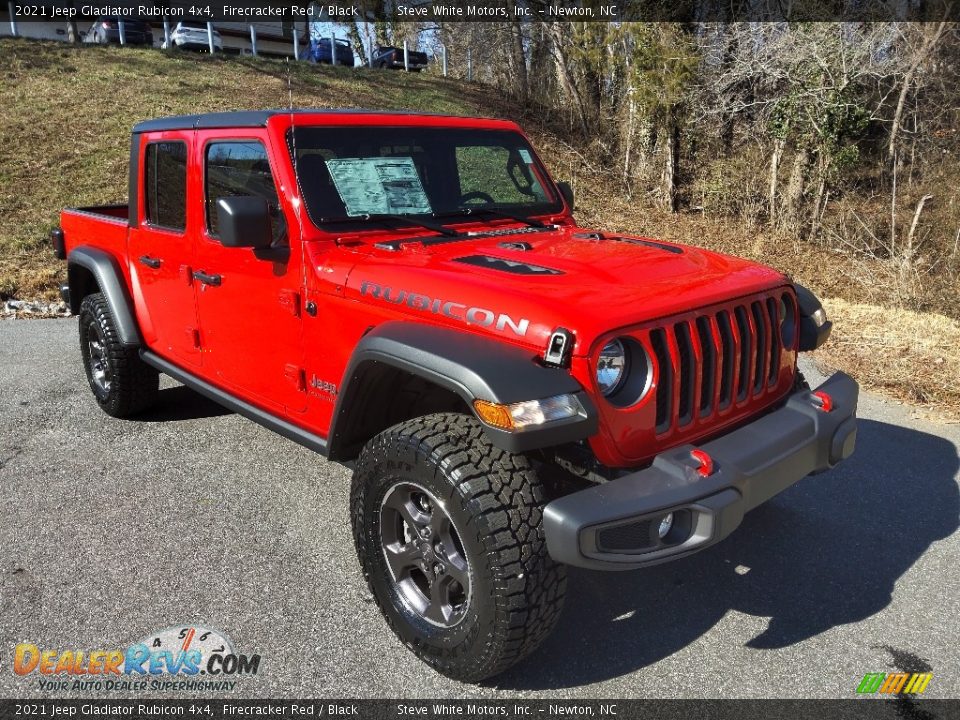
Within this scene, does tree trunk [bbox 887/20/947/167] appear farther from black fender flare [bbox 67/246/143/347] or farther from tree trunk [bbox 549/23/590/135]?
black fender flare [bbox 67/246/143/347]

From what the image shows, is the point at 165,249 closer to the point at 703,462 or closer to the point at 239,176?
the point at 239,176

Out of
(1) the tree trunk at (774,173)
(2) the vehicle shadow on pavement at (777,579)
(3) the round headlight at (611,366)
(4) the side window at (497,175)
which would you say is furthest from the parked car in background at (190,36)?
(3) the round headlight at (611,366)

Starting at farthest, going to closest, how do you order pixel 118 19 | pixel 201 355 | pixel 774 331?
pixel 118 19 → pixel 201 355 → pixel 774 331

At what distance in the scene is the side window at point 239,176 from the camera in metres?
3.35

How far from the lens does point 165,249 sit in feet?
13.5

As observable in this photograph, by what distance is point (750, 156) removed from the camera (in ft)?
44.4

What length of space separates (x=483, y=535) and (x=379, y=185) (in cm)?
183

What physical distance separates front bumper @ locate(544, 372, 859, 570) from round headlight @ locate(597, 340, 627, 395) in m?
0.27

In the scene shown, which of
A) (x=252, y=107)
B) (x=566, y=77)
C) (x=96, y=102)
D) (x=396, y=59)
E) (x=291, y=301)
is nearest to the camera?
(x=291, y=301)

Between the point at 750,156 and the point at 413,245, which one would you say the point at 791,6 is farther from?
the point at 413,245

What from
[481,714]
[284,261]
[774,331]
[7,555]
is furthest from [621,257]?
[7,555]

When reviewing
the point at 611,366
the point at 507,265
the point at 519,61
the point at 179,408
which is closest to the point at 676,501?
the point at 611,366

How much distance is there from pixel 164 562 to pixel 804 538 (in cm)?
285

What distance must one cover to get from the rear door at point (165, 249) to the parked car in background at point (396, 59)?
24.7m
